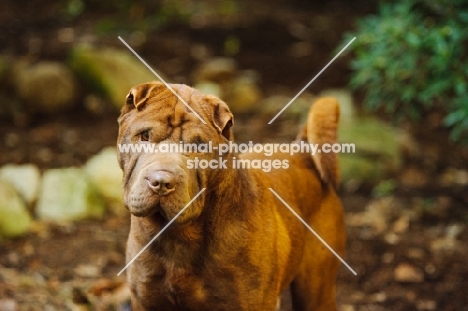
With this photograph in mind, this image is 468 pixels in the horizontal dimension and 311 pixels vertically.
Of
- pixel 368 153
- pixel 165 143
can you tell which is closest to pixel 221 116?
pixel 165 143

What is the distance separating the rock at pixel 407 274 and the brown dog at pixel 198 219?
2022 millimetres

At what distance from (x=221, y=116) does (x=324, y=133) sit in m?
1.26

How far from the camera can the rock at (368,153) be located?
829 centimetres

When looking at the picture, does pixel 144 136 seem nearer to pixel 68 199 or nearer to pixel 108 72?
pixel 68 199

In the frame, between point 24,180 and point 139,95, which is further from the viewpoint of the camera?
point 24,180

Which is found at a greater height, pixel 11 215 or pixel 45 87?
pixel 45 87

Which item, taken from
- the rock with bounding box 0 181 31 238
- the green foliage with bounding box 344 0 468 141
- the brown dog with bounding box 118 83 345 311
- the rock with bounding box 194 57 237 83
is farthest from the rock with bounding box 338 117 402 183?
the brown dog with bounding box 118 83 345 311

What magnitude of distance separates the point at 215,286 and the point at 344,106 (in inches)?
257

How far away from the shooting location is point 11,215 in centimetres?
676

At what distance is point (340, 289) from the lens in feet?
19.9

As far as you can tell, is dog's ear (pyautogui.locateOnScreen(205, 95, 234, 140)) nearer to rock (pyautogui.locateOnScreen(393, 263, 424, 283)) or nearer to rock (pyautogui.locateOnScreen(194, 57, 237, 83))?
rock (pyautogui.locateOnScreen(393, 263, 424, 283))

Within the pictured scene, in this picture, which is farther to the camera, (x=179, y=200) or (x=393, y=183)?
(x=393, y=183)

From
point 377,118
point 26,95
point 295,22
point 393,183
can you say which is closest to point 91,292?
point 393,183

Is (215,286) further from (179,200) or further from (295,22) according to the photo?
(295,22)
